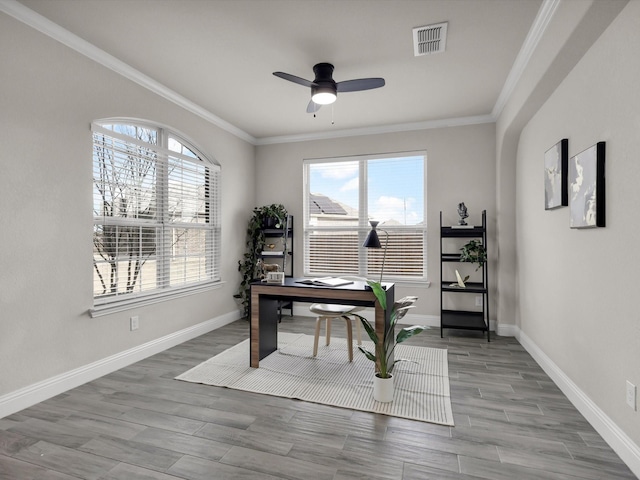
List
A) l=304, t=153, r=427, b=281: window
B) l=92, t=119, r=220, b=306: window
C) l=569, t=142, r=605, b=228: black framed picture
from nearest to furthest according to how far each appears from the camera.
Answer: l=569, t=142, r=605, b=228: black framed picture < l=92, t=119, r=220, b=306: window < l=304, t=153, r=427, b=281: window

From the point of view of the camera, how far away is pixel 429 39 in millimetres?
2766

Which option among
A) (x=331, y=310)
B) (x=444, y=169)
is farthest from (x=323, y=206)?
(x=331, y=310)

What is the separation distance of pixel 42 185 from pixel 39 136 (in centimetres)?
35

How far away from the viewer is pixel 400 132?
494 centimetres

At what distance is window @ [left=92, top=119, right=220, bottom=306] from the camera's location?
319cm

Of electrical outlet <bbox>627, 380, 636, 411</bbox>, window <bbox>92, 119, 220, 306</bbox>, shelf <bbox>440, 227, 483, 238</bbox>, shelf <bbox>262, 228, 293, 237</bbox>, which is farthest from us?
shelf <bbox>262, 228, 293, 237</bbox>

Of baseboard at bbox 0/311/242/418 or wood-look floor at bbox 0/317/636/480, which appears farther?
baseboard at bbox 0/311/242/418

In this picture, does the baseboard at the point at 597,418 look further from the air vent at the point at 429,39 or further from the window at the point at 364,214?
the air vent at the point at 429,39

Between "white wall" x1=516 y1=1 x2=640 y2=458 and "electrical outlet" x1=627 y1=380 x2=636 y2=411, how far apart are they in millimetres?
32

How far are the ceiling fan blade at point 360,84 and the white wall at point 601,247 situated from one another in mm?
1358

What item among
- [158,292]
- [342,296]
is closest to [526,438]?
[342,296]

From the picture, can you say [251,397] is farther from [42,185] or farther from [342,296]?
[42,185]

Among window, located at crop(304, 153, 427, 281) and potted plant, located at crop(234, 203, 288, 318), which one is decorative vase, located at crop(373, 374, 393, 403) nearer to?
window, located at crop(304, 153, 427, 281)

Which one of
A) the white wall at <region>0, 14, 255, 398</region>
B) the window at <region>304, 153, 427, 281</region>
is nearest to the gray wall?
the white wall at <region>0, 14, 255, 398</region>
